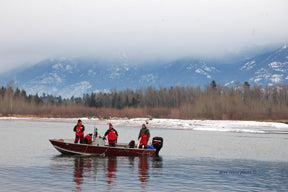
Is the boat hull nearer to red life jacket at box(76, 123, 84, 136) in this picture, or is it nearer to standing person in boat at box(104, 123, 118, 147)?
standing person in boat at box(104, 123, 118, 147)

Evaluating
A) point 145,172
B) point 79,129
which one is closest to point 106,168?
point 145,172

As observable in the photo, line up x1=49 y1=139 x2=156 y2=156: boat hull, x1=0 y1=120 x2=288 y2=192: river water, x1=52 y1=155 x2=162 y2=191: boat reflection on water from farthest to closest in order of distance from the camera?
x1=49 y1=139 x2=156 y2=156: boat hull < x1=52 y1=155 x2=162 y2=191: boat reflection on water < x1=0 y1=120 x2=288 y2=192: river water

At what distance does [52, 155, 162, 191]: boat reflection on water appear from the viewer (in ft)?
69.3

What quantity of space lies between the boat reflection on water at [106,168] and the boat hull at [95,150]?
0.55 meters

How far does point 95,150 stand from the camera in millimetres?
32969

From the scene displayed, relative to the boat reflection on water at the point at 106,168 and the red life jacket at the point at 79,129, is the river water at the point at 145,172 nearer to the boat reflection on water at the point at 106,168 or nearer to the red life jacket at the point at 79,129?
the boat reflection on water at the point at 106,168

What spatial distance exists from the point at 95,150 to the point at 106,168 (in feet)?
23.2

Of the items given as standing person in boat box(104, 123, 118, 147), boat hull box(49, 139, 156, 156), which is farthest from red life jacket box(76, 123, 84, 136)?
standing person in boat box(104, 123, 118, 147)

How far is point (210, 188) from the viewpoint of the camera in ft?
64.8

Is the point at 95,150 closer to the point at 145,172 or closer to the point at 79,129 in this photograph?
the point at 79,129

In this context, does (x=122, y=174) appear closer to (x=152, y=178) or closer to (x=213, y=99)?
(x=152, y=178)

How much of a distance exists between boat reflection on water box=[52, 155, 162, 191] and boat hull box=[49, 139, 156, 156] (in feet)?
1.79

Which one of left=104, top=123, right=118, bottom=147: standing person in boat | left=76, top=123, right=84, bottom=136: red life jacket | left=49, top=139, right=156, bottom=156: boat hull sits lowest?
left=49, top=139, right=156, bottom=156: boat hull

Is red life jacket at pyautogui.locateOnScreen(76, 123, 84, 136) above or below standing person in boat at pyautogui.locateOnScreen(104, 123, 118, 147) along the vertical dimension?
above
